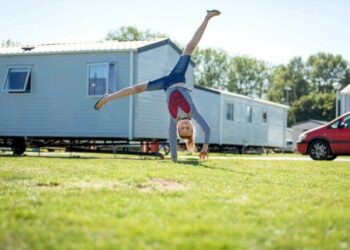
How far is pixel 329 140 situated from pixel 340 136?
36 cm

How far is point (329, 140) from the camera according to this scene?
1608 cm

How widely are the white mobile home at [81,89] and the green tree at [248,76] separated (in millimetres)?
60518

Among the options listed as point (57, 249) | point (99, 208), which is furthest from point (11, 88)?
point (57, 249)

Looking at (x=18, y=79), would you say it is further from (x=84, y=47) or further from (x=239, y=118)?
(x=239, y=118)

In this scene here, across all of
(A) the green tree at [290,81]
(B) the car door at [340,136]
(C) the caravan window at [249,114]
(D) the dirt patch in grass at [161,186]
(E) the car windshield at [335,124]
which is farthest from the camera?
(A) the green tree at [290,81]

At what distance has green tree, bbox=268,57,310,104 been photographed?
265 feet

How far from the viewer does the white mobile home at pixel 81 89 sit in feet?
52.9

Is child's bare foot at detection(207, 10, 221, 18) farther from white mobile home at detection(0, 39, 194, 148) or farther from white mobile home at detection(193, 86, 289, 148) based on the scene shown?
white mobile home at detection(193, 86, 289, 148)

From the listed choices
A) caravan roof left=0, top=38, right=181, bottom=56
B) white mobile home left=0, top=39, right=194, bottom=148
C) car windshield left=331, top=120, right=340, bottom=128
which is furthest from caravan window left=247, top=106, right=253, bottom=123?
car windshield left=331, top=120, right=340, bottom=128

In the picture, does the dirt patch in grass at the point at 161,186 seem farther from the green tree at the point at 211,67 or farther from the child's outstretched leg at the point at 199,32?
the green tree at the point at 211,67

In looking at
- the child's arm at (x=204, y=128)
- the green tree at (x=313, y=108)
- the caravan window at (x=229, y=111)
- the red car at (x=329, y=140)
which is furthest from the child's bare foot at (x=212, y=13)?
the green tree at (x=313, y=108)

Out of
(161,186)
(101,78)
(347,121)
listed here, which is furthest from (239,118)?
(161,186)

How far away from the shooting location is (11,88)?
17.6 m

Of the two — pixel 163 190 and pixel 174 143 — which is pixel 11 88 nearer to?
pixel 174 143
